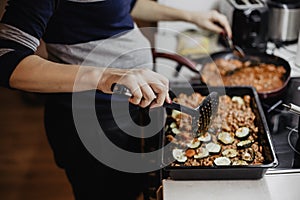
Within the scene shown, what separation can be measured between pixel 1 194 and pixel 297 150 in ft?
5.04

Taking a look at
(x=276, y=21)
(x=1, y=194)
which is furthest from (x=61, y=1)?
(x=1, y=194)

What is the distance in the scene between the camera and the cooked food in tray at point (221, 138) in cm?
131

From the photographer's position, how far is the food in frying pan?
170 cm

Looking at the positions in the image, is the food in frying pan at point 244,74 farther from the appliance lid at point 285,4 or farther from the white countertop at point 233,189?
the white countertop at point 233,189

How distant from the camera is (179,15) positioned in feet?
5.80

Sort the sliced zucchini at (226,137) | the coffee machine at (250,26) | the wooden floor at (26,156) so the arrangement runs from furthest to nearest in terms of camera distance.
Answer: the wooden floor at (26,156)
the coffee machine at (250,26)
the sliced zucchini at (226,137)

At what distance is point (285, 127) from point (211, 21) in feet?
1.56

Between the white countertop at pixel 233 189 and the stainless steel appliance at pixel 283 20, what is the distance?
795mm

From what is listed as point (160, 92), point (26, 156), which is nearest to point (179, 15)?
point (160, 92)

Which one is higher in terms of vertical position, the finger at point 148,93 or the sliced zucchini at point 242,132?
the finger at point 148,93

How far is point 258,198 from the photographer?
1226 mm

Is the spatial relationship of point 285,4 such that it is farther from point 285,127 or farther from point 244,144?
point 244,144

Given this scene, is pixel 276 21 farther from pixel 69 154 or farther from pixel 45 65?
pixel 45 65

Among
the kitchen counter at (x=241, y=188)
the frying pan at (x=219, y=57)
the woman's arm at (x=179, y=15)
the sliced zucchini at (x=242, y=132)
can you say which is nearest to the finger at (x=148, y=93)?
the kitchen counter at (x=241, y=188)
